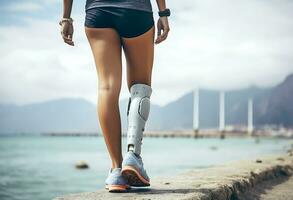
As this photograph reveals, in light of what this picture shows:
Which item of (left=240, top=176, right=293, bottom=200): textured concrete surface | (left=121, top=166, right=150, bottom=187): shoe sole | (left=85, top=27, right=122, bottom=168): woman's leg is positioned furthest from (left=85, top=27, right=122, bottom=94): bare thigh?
(left=240, top=176, right=293, bottom=200): textured concrete surface

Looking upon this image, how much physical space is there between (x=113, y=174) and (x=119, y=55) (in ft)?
2.60

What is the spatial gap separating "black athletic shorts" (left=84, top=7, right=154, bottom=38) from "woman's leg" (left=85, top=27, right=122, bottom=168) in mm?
42

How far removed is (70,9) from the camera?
119 inches

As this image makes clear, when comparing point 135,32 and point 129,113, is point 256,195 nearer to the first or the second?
point 129,113

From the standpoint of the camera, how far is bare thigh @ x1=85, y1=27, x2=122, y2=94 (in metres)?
2.82

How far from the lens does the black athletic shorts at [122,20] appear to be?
9.08ft

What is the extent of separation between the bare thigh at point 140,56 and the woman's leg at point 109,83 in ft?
0.25

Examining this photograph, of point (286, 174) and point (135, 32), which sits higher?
point (135, 32)

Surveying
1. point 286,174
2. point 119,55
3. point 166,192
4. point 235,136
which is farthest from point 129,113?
point 235,136

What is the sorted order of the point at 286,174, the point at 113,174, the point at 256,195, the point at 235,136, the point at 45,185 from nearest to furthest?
the point at 113,174 → the point at 256,195 → the point at 286,174 → the point at 45,185 → the point at 235,136

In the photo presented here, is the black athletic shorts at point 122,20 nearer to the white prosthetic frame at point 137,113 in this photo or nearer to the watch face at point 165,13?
the watch face at point 165,13

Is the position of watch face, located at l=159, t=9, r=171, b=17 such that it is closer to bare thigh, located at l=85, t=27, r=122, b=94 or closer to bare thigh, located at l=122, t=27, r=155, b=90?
bare thigh, located at l=122, t=27, r=155, b=90

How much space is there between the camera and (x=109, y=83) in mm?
2848

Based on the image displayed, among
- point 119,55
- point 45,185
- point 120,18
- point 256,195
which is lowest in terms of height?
point 45,185
